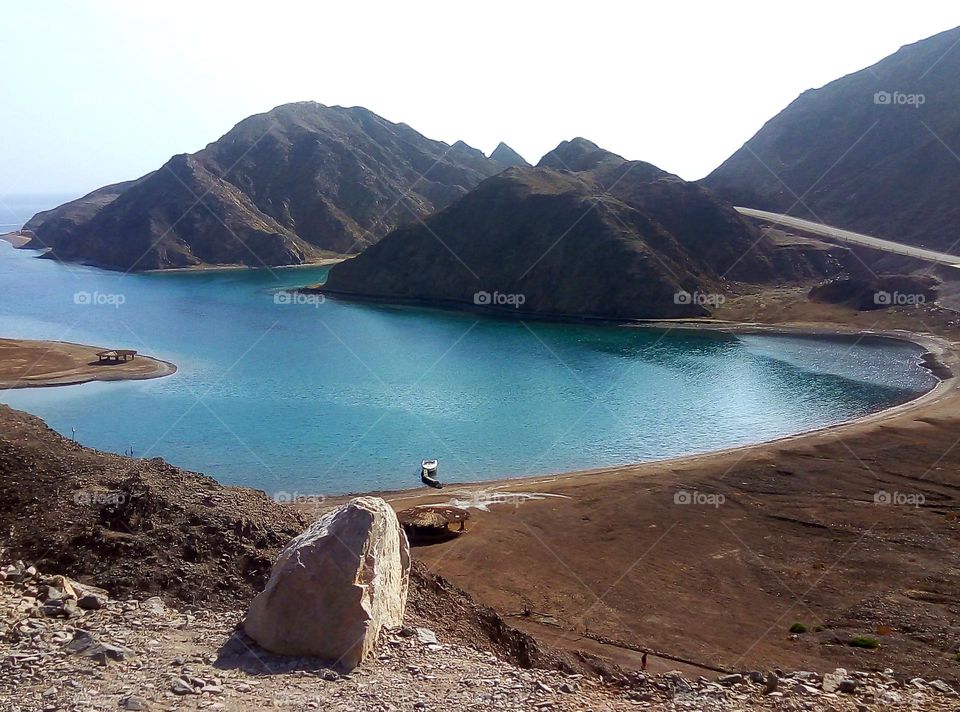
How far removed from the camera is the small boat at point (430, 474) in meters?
34.9

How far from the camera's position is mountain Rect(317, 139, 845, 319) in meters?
88.8

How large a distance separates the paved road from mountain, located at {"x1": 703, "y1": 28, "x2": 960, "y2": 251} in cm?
257

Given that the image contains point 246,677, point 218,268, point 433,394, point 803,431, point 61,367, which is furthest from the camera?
point 218,268

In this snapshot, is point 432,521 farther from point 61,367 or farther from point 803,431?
point 61,367

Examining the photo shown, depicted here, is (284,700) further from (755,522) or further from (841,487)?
(841,487)

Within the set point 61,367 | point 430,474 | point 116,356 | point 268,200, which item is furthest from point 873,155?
point 268,200

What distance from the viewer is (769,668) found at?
17703 mm

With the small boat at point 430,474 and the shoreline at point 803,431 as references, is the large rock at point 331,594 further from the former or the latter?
the small boat at point 430,474

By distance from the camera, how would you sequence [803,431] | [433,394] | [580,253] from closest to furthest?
[803,431] → [433,394] → [580,253]

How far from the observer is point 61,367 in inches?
2312

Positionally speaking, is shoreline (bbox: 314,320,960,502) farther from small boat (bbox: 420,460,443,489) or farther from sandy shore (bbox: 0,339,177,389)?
sandy shore (bbox: 0,339,177,389)

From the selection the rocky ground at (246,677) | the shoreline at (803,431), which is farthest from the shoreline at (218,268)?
the rocky ground at (246,677)

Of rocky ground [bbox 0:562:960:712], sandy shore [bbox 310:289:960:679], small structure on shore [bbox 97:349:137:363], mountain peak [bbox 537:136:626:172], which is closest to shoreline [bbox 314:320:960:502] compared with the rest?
sandy shore [bbox 310:289:960:679]

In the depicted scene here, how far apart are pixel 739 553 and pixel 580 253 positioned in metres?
69.8
